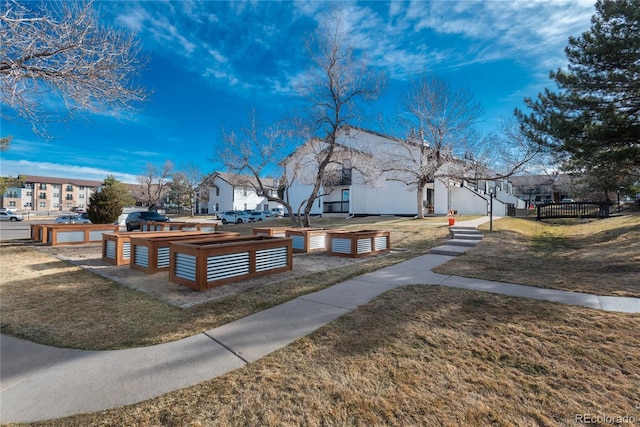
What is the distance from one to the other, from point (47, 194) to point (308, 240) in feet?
318

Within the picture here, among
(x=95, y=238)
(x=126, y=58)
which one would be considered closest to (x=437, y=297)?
(x=126, y=58)

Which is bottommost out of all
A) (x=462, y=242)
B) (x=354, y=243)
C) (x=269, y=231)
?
(x=462, y=242)

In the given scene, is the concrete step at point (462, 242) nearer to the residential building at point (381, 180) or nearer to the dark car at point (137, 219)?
the residential building at point (381, 180)

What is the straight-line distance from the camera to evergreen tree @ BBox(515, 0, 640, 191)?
801 cm

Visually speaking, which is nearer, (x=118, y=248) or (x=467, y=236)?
(x=118, y=248)

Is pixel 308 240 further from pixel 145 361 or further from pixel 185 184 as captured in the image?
pixel 185 184

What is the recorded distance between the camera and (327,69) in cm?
1716

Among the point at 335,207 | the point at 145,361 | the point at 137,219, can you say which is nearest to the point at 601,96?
the point at 145,361

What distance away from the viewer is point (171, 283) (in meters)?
6.66

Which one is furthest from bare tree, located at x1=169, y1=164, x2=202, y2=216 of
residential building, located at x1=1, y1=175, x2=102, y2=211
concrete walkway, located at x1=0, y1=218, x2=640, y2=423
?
concrete walkway, located at x1=0, y1=218, x2=640, y2=423

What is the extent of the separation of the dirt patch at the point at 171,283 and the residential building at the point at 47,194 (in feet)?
249

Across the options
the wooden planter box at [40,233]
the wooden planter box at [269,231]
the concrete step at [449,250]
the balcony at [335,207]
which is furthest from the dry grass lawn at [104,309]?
the balcony at [335,207]

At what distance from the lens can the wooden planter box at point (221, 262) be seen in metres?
6.07

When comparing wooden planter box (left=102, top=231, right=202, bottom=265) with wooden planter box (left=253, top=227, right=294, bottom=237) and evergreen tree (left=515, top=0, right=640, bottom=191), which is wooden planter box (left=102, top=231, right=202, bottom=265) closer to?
wooden planter box (left=253, top=227, right=294, bottom=237)
